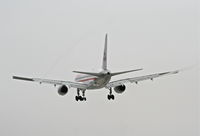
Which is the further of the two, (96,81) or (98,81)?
(96,81)

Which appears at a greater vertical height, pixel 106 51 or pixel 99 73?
pixel 106 51

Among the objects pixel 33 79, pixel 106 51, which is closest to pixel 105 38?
pixel 106 51

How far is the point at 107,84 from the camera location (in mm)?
101250

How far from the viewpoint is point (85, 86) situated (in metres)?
101

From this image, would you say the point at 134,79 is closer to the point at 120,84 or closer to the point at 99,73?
the point at 120,84

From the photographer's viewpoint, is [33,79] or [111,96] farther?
[111,96]

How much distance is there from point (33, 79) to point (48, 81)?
319 centimetres

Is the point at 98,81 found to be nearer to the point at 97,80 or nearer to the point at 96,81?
the point at 97,80

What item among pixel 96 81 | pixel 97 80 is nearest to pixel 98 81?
pixel 97 80

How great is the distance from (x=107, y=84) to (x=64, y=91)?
27.8 ft

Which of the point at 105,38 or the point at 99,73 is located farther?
the point at 105,38

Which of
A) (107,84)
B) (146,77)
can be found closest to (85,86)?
(107,84)

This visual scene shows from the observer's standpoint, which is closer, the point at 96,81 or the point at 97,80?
the point at 97,80

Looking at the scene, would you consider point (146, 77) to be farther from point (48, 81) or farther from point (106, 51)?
point (48, 81)
